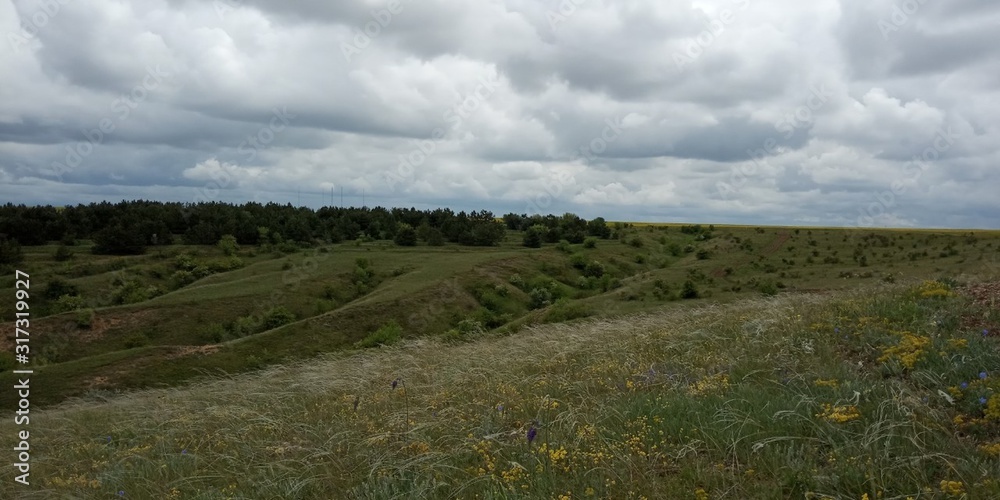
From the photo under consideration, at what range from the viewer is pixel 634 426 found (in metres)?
Answer: 5.49

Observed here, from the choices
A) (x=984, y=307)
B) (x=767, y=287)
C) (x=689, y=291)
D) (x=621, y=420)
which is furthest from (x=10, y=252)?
(x=984, y=307)

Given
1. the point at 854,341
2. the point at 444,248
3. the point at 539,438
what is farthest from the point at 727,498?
the point at 444,248

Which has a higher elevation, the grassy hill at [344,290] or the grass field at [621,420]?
the grass field at [621,420]

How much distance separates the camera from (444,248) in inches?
4077

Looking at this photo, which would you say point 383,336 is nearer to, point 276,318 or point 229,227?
point 276,318

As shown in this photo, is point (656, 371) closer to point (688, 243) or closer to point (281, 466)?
point (281, 466)

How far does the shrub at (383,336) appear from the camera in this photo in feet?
165

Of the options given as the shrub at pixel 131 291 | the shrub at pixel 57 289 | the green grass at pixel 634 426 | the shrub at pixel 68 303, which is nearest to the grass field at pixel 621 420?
the green grass at pixel 634 426

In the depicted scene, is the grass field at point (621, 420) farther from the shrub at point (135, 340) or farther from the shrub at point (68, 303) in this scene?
the shrub at point (68, 303)

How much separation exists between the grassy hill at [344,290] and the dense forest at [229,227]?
4422 millimetres

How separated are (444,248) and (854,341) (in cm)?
9671

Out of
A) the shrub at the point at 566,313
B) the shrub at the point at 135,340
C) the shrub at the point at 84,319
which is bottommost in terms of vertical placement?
the shrub at the point at 135,340

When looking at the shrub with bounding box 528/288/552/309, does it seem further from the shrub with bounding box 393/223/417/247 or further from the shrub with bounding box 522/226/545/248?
the shrub with bounding box 393/223/417/247

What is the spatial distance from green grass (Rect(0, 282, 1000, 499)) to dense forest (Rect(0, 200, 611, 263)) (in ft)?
323
